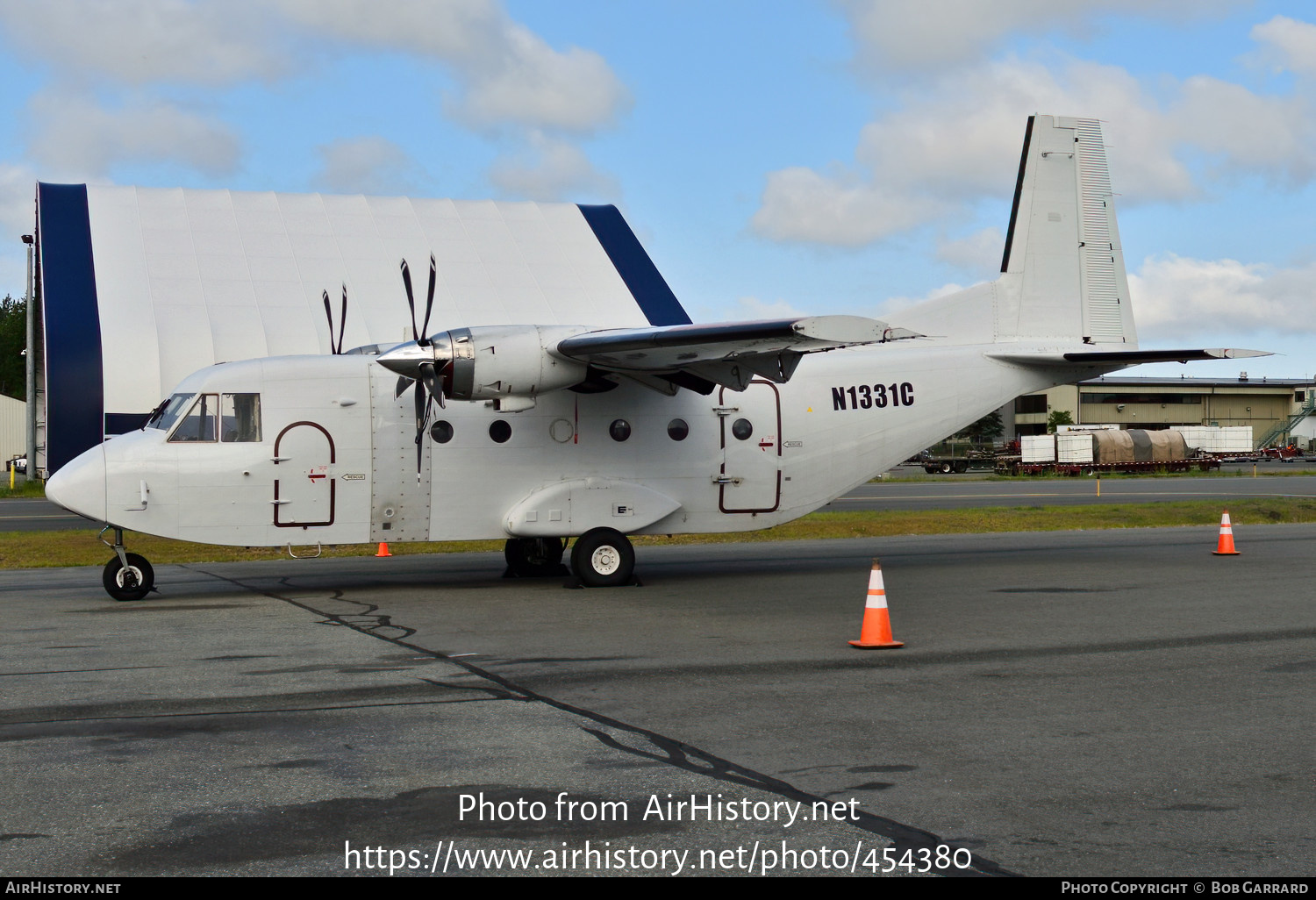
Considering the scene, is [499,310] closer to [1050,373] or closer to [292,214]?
[292,214]

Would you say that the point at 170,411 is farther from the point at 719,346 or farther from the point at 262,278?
the point at 262,278

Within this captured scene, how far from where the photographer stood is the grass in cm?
2330

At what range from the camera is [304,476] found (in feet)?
52.4

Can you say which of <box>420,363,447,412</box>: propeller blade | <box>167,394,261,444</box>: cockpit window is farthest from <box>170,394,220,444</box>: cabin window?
<box>420,363,447,412</box>: propeller blade

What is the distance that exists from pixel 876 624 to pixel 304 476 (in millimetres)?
8524

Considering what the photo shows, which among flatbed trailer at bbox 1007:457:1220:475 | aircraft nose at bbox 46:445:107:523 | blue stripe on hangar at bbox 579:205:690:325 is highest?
blue stripe on hangar at bbox 579:205:690:325

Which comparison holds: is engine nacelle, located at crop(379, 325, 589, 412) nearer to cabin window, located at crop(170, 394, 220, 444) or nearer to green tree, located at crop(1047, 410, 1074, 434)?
cabin window, located at crop(170, 394, 220, 444)

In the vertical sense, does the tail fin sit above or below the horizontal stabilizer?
above

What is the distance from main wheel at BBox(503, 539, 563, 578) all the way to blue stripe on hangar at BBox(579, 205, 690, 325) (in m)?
21.5

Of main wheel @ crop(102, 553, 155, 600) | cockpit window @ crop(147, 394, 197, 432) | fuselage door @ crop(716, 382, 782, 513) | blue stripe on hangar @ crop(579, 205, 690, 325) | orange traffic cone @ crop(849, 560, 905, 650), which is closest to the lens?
orange traffic cone @ crop(849, 560, 905, 650)

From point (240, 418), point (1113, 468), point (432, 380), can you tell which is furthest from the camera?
point (1113, 468)

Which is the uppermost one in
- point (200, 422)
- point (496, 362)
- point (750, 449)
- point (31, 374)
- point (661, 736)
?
point (31, 374)

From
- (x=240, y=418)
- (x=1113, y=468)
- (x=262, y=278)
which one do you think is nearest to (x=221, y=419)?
(x=240, y=418)

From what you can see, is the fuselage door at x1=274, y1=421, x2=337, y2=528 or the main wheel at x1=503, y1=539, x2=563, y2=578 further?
the main wheel at x1=503, y1=539, x2=563, y2=578
